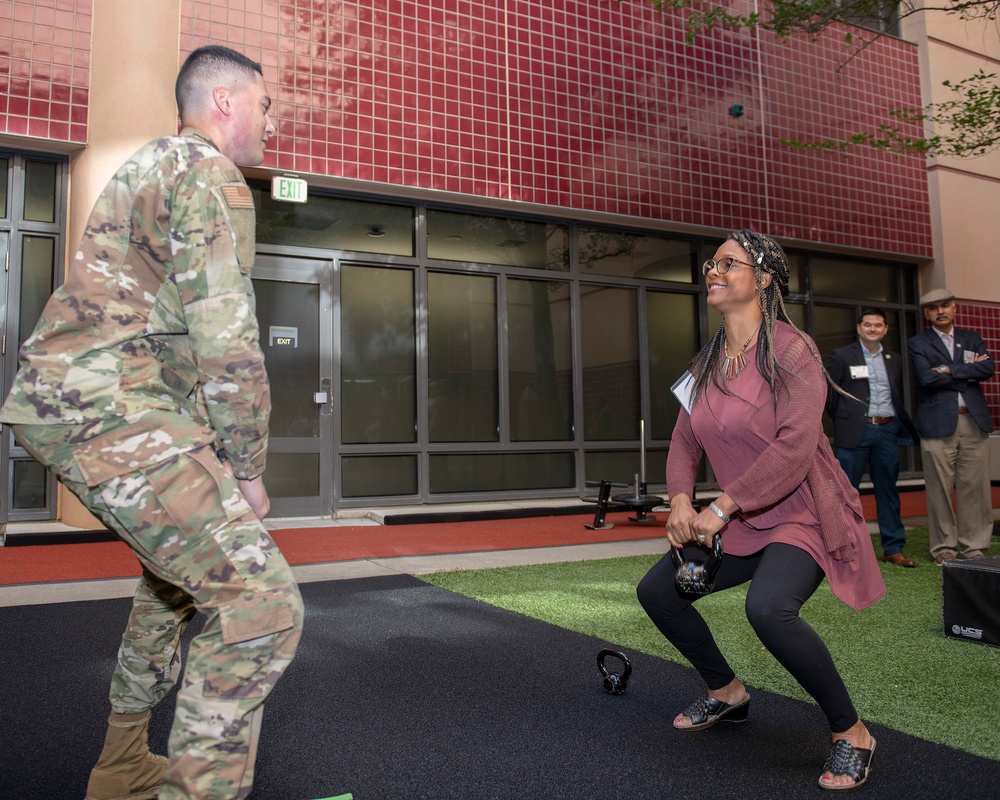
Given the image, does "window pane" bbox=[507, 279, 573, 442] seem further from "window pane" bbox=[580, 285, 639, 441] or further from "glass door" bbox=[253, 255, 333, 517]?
"glass door" bbox=[253, 255, 333, 517]

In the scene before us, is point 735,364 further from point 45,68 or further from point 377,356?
point 45,68

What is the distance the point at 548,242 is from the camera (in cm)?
972

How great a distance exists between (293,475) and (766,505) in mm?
6559

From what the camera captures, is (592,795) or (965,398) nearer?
(592,795)

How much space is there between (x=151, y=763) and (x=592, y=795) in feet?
3.68

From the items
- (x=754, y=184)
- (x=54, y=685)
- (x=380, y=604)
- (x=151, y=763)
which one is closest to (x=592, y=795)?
(x=151, y=763)

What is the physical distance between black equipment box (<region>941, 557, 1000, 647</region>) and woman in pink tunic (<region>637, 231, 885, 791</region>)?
4.97 ft

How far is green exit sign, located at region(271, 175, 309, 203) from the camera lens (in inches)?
310

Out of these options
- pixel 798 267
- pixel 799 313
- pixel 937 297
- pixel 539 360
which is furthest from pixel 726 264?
pixel 798 267

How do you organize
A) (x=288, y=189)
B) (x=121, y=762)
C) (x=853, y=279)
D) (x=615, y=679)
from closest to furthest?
(x=121, y=762) → (x=615, y=679) → (x=288, y=189) → (x=853, y=279)

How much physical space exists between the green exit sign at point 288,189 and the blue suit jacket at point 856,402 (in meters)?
5.11

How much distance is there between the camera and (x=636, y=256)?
33.7 ft

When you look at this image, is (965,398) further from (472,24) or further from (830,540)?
(472,24)

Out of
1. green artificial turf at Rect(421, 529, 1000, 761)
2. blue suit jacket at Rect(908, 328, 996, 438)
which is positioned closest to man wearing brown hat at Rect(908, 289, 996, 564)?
blue suit jacket at Rect(908, 328, 996, 438)
